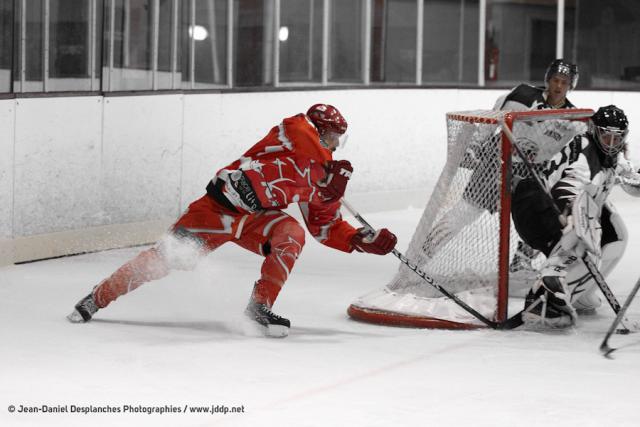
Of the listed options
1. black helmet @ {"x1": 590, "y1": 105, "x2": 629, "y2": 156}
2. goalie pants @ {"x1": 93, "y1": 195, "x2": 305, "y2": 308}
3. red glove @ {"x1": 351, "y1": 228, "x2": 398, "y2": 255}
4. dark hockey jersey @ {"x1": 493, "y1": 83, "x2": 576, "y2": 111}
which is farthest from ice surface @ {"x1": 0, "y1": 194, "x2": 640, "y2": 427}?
dark hockey jersey @ {"x1": 493, "y1": 83, "x2": 576, "y2": 111}

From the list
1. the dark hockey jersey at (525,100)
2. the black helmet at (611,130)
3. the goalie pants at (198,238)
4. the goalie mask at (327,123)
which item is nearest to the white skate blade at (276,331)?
the goalie pants at (198,238)

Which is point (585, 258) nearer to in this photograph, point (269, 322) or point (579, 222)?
point (579, 222)

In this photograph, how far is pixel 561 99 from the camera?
519 centimetres

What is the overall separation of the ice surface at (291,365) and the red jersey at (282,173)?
423 mm

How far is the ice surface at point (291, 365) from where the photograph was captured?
3236 millimetres

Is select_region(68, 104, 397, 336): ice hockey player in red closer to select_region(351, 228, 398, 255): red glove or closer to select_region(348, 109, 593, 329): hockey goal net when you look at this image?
select_region(351, 228, 398, 255): red glove

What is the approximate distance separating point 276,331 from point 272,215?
395 mm

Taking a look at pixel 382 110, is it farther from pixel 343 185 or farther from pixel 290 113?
pixel 343 185

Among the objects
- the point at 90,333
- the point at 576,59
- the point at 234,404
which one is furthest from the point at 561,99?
the point at 576,59

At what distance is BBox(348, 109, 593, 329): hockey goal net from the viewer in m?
4.45

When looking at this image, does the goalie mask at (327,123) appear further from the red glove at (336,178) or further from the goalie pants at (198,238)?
the goalie pants at (198,238)

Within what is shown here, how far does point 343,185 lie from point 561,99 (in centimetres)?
141

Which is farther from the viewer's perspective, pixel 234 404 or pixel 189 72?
pixel 189 72

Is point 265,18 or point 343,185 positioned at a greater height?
point 265,18
